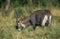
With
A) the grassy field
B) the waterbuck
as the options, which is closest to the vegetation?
the grassy field

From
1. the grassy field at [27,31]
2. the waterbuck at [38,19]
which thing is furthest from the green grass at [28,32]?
the waterbuck at [38,19]

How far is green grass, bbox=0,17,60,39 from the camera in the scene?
9.02m

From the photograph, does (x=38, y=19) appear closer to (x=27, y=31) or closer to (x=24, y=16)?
(x=27, y=31)

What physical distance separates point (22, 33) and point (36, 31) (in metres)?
0.58

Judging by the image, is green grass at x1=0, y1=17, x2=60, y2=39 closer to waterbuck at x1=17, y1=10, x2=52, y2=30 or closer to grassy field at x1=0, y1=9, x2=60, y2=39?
grassy field at x1=0, y1=9, x2=60, y2=39

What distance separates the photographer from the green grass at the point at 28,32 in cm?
902

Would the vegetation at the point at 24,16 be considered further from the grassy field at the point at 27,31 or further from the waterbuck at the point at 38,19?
the waterbuck at the point at 38,19

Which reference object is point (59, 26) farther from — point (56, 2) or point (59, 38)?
point (56, 2)

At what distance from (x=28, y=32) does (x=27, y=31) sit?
10 centimetres

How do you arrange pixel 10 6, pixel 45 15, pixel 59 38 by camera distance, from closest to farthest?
pixel 59 38
pixel 45 15
pixel 10 6

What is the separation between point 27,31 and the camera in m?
9.59

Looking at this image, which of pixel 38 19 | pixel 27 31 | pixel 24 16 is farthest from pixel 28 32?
A: pixel 24 16

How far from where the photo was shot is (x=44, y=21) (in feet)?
32.8

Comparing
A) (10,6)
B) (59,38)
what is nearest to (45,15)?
(59,38)
